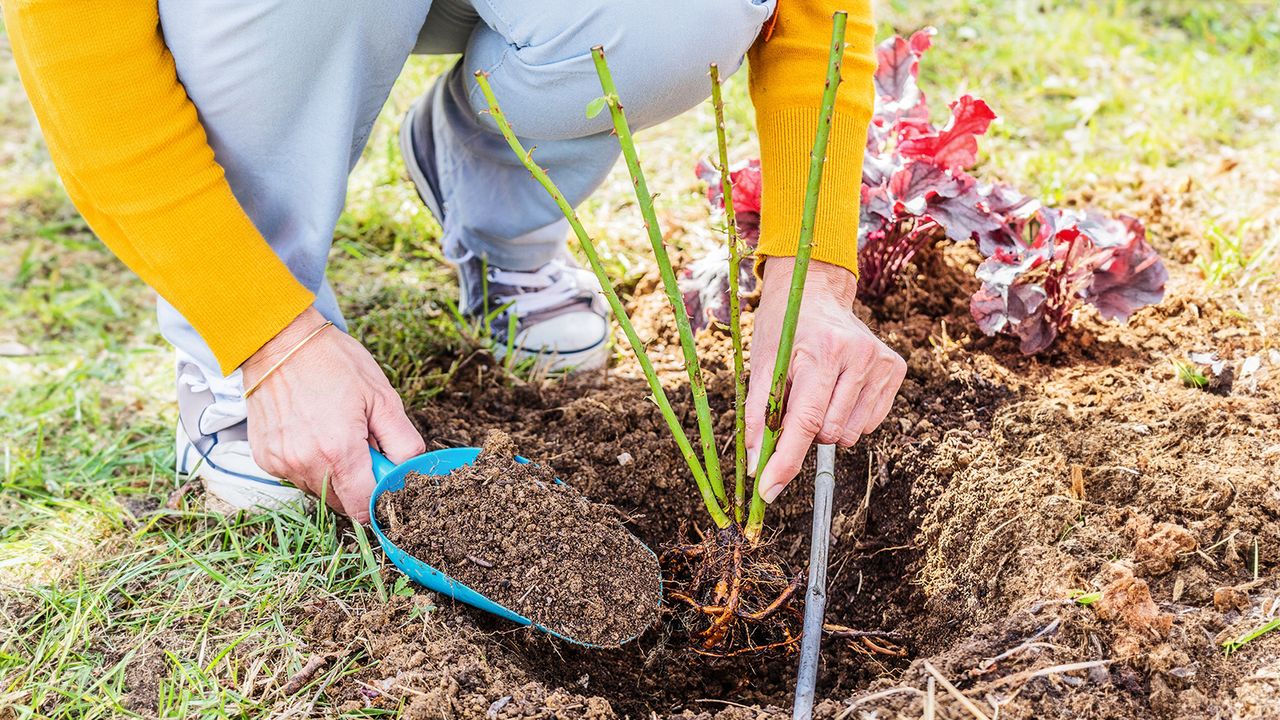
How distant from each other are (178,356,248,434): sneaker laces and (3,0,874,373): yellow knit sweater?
0.30 metres

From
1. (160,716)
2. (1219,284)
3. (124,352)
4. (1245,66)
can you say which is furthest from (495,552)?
(1245,66)

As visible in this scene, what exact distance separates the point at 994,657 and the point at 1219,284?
4.16ft

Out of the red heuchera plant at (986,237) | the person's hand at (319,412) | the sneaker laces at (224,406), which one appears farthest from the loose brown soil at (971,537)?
the sneaker laces at (224,406)

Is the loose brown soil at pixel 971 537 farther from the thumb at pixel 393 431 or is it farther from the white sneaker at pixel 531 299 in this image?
the thumb at pixel 393 431

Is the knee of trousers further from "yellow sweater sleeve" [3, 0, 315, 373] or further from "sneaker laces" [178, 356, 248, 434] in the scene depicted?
"sneaker laces" [178, 356, 248, 434]

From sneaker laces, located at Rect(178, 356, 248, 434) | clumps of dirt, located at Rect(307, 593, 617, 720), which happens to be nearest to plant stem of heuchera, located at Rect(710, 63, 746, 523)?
clumps of dirt, located at Rect(307, 593, 617, 720)

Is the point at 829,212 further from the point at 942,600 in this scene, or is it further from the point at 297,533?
the point at 297,533

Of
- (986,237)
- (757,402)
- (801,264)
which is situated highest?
(801,264)

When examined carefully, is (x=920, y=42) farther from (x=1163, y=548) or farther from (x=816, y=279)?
(x=1163, y=548)

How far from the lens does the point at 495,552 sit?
1521 mm

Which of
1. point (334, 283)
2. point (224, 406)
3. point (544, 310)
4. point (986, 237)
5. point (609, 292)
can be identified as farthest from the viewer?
point (334, 283)

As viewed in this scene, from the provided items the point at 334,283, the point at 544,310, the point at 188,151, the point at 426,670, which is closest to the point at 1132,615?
the point at 426,670

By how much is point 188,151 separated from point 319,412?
0.42 m

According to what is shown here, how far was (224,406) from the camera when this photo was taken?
1818mm
